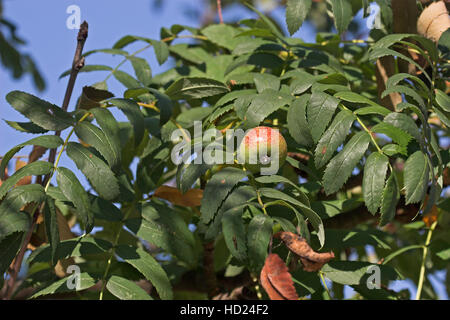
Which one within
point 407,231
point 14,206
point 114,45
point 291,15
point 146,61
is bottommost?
point 14,206

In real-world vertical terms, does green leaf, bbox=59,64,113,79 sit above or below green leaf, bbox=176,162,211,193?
above

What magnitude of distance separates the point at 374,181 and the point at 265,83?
40cm

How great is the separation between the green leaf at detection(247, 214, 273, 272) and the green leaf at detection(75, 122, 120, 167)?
310 millimetres

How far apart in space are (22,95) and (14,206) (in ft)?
0.90

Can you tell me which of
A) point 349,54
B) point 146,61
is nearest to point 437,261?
point 349,54

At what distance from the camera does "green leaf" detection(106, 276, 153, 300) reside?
1071 millimetres

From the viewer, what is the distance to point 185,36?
178 cm

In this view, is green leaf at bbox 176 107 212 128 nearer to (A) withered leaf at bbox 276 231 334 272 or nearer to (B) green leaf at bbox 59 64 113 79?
(B) green leaf at bbox 59 64 113 79

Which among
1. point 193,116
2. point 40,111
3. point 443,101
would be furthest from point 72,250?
point 443,101

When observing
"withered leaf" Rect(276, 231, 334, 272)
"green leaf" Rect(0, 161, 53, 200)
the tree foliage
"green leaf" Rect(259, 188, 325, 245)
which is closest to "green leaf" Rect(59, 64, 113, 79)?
the tree foliage

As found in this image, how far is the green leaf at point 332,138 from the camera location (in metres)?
1.04

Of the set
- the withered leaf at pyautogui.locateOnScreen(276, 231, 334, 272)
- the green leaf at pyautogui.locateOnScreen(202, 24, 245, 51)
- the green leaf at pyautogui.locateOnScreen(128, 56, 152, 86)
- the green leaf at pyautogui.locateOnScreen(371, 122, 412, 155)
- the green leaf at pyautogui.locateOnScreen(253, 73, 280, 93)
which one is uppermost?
the green leaf at pyautogui.locateOnScreen(202, 24, 245, 51)

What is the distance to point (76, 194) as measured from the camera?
1009mm

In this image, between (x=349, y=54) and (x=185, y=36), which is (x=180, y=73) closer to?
(x=185, y=36)
